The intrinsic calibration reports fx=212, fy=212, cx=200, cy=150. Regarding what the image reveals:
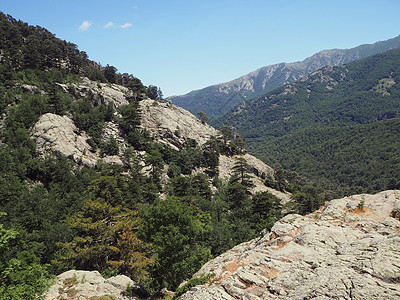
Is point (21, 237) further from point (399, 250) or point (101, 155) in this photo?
point (399, 250)

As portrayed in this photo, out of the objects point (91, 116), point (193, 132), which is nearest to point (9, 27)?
point (91, 116)

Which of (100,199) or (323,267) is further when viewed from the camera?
(100,199)

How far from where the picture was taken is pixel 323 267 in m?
11.0

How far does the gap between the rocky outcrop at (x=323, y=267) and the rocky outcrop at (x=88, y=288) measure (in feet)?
25.9

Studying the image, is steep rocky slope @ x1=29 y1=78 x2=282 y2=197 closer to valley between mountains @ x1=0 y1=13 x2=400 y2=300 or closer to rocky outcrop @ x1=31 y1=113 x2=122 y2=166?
rocky outcrop @ x1=31 y1=113 x2=122 y2=166

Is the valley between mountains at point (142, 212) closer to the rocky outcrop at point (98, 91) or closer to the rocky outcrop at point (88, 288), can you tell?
the rocky outcrop at point (88, 288)

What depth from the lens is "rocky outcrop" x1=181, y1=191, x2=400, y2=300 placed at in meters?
8.97

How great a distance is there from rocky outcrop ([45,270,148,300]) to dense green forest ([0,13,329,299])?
174cm

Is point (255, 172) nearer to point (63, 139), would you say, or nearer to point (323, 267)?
point (63, 139)

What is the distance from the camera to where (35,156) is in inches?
1912

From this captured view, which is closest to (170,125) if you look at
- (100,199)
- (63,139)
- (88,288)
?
(63,139)

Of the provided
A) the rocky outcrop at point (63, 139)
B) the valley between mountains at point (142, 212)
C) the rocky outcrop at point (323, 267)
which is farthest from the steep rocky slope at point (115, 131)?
the rocky outcrop at point (323, 267)

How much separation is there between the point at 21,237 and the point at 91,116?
146 feet

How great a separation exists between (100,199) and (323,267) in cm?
2782
